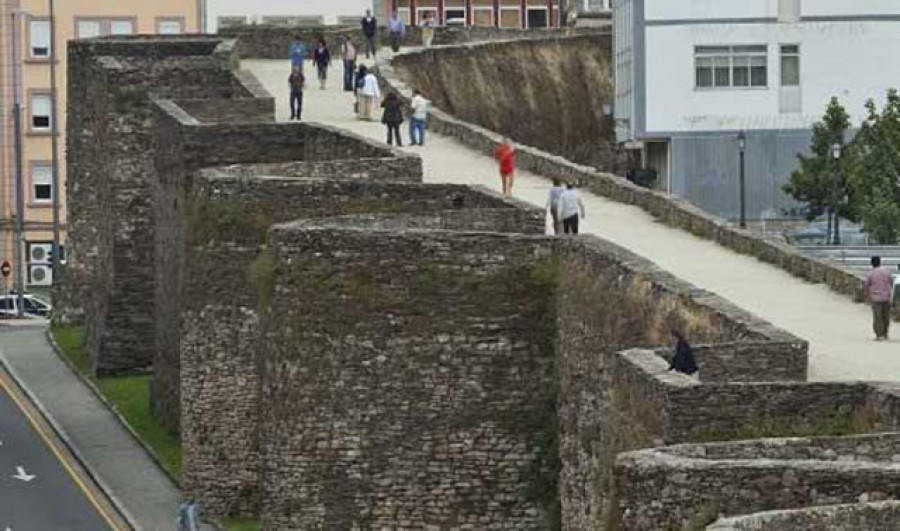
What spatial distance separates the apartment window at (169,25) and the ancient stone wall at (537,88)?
133ft

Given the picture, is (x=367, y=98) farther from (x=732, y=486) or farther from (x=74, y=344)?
(x=732, y=486)

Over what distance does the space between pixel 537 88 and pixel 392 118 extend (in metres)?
32.4

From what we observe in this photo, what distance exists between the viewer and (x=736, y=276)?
57.5m

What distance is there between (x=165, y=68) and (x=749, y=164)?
19.0 meters

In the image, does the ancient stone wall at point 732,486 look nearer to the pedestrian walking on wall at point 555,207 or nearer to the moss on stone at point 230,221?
the pedestrian walking on wall at point 555,207

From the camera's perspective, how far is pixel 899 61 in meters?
108

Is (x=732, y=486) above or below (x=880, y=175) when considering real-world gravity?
below

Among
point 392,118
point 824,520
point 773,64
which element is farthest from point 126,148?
point 824,520

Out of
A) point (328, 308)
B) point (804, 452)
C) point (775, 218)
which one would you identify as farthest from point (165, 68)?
point (804, 452)

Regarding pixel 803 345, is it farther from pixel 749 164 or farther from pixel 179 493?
pixel 749 164

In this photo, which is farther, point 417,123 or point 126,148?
point 126,148

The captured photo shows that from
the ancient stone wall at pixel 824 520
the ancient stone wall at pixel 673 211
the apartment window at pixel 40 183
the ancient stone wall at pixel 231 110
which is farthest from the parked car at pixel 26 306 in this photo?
the ancient stone wall at pixel 824 520

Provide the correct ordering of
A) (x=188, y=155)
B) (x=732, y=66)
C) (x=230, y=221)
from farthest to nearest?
(x=732, y=66)
(x=188, y=155)
(x=230, y=221)

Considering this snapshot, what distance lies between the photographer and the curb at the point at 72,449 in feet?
243
